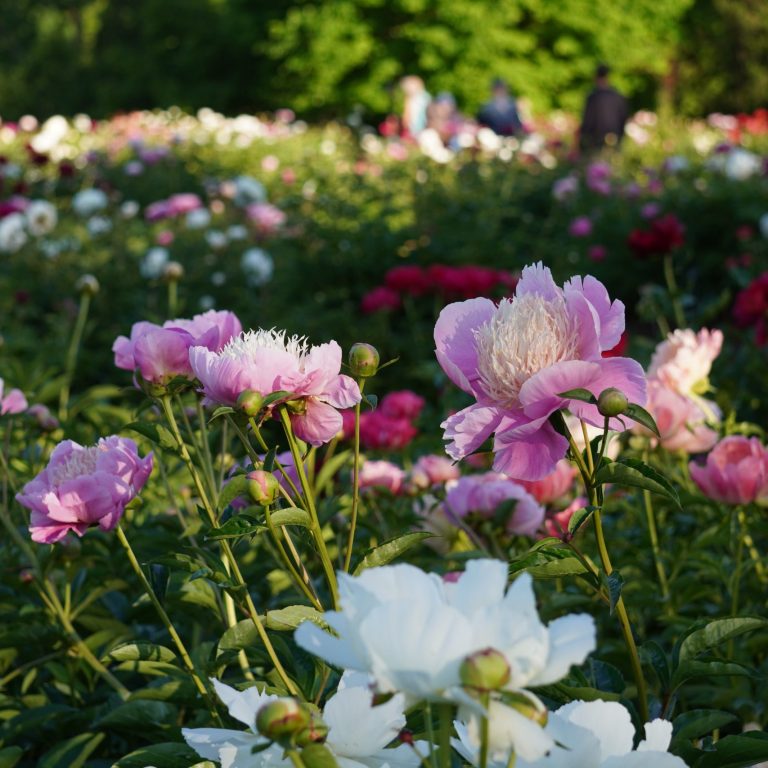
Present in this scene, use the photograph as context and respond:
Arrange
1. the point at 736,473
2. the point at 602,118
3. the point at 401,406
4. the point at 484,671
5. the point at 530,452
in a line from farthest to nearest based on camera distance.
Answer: the point at 602,118 < the point at 401,406 < the point at 736,473 < the point at 530,452 < the point at 484,671

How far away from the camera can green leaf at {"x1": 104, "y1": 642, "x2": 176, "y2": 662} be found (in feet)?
3.83

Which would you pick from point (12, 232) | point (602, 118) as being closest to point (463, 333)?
point (12, 232)

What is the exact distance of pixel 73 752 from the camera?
143 cm

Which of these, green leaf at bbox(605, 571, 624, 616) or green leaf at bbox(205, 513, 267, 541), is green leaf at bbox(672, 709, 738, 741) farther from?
green leaf at bbox(205, 513, 267, 541)

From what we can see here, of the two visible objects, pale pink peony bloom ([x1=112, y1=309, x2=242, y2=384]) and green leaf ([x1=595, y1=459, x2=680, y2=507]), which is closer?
green leaf ([x1=595, y1=459, x2=680, y2=507])

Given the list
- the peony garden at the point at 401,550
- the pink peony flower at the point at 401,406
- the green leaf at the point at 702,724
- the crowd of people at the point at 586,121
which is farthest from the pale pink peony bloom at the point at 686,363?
the crowd of people at the point at 586,121

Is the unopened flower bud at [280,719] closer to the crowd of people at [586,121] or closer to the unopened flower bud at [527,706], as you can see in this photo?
the unopened flower bud at [527,706]

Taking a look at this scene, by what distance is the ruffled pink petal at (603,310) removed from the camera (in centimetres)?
99

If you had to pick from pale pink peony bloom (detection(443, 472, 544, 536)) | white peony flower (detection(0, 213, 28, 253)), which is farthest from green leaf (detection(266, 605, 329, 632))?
white peony flower (detection(0, 213, 28, 253))

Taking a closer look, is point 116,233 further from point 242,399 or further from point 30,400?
point 242,399

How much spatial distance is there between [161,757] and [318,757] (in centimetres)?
44

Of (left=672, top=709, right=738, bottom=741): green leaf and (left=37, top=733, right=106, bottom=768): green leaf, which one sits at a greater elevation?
(left=672, top=709, right=738, bottom=741): green leaf

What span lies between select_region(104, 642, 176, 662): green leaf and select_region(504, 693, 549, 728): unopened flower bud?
63cm

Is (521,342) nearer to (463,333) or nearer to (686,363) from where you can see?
(463,333)
